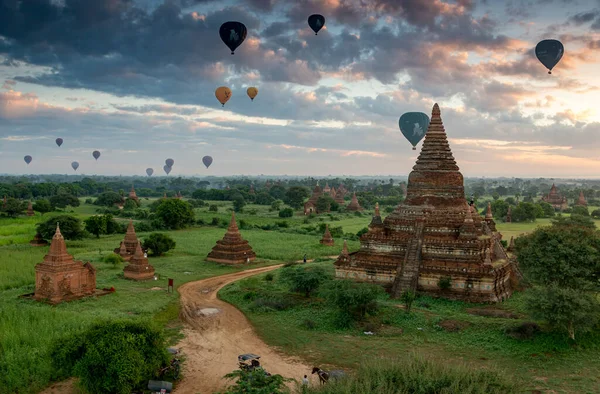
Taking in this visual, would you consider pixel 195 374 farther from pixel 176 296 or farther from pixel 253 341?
pixel 176 296

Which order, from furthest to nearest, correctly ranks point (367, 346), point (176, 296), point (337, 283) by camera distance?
point (176, 296) < point (337, 283) < point (367, 346)

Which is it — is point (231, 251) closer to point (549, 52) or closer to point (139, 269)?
point (139, 269)

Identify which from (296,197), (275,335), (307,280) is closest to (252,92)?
(307,280)

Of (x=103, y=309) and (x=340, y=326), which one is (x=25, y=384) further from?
(x=340, y=326)

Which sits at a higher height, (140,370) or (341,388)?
(341,388)

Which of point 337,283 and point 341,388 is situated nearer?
point 341,388

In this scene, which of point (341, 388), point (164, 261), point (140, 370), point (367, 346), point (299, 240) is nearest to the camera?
point (341, 388)

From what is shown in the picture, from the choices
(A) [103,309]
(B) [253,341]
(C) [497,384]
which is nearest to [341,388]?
(C) [497,384]
